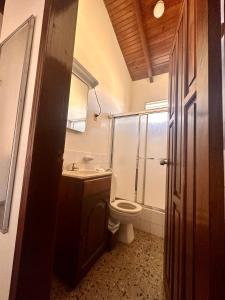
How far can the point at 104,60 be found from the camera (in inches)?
103

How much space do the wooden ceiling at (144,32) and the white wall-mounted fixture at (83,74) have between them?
148cm

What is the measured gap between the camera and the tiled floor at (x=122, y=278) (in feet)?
3.91

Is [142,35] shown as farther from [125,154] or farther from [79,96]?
[125,154]

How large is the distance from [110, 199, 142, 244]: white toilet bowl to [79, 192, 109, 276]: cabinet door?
0.71 feet

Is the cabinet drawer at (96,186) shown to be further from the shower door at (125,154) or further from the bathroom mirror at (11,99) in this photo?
the shower door at (125,154)

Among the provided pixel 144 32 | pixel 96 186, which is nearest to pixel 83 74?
pixel 96 186

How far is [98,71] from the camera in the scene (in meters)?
2.44

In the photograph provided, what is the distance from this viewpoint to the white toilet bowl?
1.78m

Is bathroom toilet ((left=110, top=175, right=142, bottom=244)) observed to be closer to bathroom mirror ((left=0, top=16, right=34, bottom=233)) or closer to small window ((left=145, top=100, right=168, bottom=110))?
bathroom mirror ((left=0, top=16, right=34, bottom=233))

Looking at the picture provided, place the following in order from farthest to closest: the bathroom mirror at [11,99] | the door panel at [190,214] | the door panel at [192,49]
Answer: the bathroom mirror at [11,99]
the door panel at [192,49]
the door panel at [190,214]

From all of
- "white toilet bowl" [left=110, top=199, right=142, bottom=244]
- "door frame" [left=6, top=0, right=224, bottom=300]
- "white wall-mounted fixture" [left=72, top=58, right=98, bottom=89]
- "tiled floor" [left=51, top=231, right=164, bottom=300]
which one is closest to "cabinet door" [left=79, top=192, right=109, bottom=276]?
"tiled floor" [left=51, top=231, right=164, bottom=300]

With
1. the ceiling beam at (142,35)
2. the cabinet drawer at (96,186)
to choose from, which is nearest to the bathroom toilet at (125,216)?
the cabinet drawer at (96,186)

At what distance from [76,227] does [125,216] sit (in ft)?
2.27

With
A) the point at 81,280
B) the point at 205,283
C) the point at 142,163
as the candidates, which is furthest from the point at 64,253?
the point at 142,163
